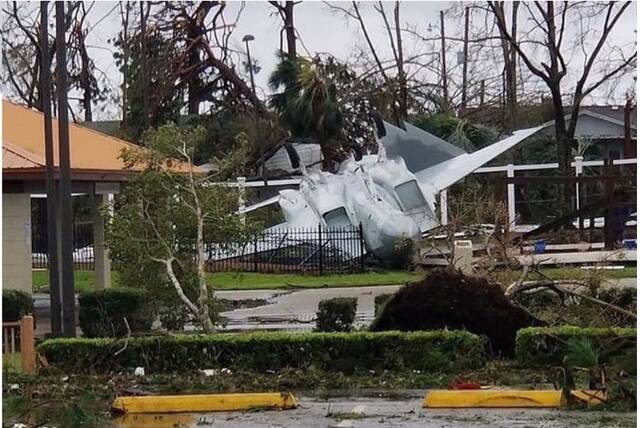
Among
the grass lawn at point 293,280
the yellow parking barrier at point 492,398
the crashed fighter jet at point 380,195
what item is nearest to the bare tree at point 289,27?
the crashed fighter jet at point 380,195

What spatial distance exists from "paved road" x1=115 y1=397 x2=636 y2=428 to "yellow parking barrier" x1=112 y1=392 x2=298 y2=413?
0.16 metres

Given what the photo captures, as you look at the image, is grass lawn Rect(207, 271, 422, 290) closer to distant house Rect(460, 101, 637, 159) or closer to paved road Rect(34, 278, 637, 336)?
paved road Rect(34, 278, 637, 336)

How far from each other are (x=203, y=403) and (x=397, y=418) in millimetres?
1987

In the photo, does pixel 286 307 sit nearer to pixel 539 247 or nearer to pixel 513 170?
pixel 539 247

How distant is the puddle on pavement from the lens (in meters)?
9.68

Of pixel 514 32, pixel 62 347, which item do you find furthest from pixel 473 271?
pixel 514 32

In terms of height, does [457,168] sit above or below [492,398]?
above

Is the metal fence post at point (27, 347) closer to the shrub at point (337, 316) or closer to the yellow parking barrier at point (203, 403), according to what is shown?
the yellow parking barrier at point (203, 403)

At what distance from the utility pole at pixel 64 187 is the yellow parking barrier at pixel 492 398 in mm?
6227

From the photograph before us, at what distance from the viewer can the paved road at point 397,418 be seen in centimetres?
916

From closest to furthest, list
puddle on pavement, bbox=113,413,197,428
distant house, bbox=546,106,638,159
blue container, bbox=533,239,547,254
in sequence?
puddle on pavement, bbox=113,413,197,428 → blue container, bbox=533,239,547,254 → distant house, bbox=546,106,638,159

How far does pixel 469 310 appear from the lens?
13211 mm

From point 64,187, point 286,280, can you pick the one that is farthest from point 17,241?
point 286,280

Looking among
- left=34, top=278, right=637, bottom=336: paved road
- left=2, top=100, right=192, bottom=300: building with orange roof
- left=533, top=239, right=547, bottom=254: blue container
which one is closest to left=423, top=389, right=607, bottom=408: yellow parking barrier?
left=34, top=278, right=637, bottom=336: paved road
